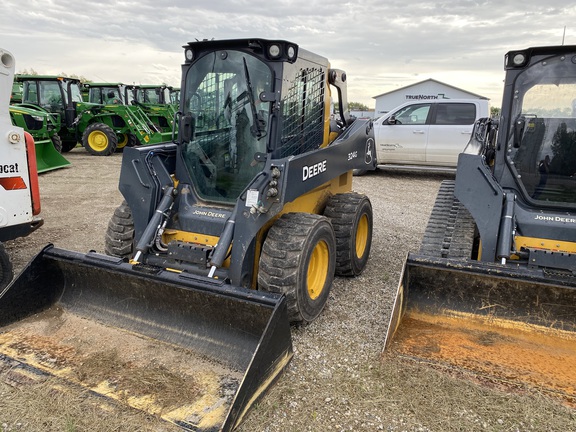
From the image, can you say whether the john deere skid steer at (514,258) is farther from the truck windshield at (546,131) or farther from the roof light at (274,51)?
the roof light at (274,51)

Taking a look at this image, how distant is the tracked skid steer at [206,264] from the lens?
3.00 meters

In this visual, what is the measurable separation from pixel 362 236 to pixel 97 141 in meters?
11.5

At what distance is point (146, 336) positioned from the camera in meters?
3.49

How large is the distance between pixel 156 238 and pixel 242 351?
1278 mm

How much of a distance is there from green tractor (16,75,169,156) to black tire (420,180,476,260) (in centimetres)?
1083

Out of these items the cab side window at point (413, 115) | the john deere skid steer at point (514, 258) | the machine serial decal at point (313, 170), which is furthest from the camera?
the cab side window at point (413, 115)

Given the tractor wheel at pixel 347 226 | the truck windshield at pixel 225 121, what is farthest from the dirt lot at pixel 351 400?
the truck windshield at pixel 225 121

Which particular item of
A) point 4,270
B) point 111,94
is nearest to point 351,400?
point 4,270

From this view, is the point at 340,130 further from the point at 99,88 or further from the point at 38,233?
the point at 99,88

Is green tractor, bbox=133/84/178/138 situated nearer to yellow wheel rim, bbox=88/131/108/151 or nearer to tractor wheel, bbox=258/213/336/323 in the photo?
yellow wheel rim, bbox=88/131/108/151

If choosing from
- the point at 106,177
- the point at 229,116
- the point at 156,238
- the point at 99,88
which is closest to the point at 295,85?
the point at 229,116

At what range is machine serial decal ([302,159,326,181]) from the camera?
12.9ft

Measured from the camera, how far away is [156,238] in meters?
3.92

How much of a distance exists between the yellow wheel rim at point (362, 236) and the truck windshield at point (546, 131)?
1.70m
